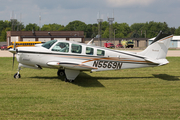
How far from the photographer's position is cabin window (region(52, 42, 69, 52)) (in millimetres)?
10250

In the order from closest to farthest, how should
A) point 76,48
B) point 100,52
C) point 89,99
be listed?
point 89,99 < point 76,48 < point 100,52

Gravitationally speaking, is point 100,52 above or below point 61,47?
below

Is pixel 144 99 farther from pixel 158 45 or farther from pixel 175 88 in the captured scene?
pixel 158 45

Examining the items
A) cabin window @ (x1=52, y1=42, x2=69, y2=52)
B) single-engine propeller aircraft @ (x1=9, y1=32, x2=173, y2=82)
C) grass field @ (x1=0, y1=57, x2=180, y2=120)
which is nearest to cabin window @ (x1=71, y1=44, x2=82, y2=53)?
single-engine propeller aircraft @ (x1=9, y1=32, x2=173, y2=82)

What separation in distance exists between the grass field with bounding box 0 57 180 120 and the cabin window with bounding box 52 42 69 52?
5.48ft

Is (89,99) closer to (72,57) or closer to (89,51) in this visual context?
(72,57)

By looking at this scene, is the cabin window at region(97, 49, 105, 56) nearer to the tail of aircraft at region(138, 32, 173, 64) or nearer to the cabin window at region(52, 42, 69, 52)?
the cabin window at region(52, 42, 69, 52)

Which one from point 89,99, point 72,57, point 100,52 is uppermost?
point 100,52

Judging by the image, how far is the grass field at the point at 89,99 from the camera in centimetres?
607

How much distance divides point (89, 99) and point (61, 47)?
148 inches

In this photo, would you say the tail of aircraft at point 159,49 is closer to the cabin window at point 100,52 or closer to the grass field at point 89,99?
the grass field at point 89,99

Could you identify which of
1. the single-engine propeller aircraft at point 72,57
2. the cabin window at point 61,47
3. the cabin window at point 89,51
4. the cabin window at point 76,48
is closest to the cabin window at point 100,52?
the single-engine propeller aircraft at point 72,57

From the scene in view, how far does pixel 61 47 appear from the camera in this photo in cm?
1028

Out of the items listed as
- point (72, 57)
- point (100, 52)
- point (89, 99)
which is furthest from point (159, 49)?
point (89, 99)
